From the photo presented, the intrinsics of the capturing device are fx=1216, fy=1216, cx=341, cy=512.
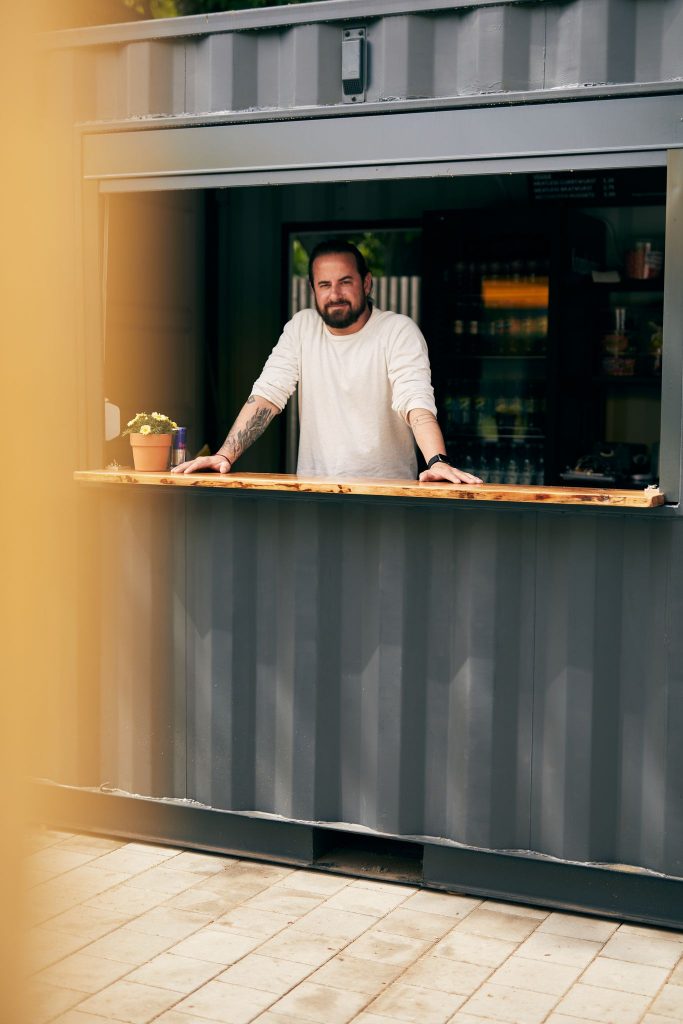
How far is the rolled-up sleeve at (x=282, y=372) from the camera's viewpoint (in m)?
4.81

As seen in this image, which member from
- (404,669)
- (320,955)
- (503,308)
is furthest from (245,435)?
(503,308)

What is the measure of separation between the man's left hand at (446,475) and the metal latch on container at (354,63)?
48.2 inches

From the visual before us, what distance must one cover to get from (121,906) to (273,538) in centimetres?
130

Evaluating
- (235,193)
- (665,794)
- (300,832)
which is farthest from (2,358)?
(235,193)

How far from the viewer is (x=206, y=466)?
172 inches

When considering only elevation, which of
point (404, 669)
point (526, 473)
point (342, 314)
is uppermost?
point (342, 314)

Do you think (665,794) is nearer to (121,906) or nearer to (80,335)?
(121,906)

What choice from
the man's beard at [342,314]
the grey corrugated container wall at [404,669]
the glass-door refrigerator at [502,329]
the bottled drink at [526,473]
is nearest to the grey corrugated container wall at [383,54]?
the man's beard at [342,314]

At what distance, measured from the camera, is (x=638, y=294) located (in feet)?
21.8

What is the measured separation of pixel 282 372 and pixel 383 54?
4.44ft

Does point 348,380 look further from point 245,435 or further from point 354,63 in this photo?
point 354,63

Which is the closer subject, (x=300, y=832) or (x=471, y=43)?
(x=471, y=43)

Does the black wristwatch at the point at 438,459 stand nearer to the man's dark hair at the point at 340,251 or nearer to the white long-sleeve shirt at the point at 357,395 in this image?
the white long-sleeve shirt at the point at 357,395

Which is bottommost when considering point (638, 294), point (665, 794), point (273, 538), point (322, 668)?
point (665, 794)
